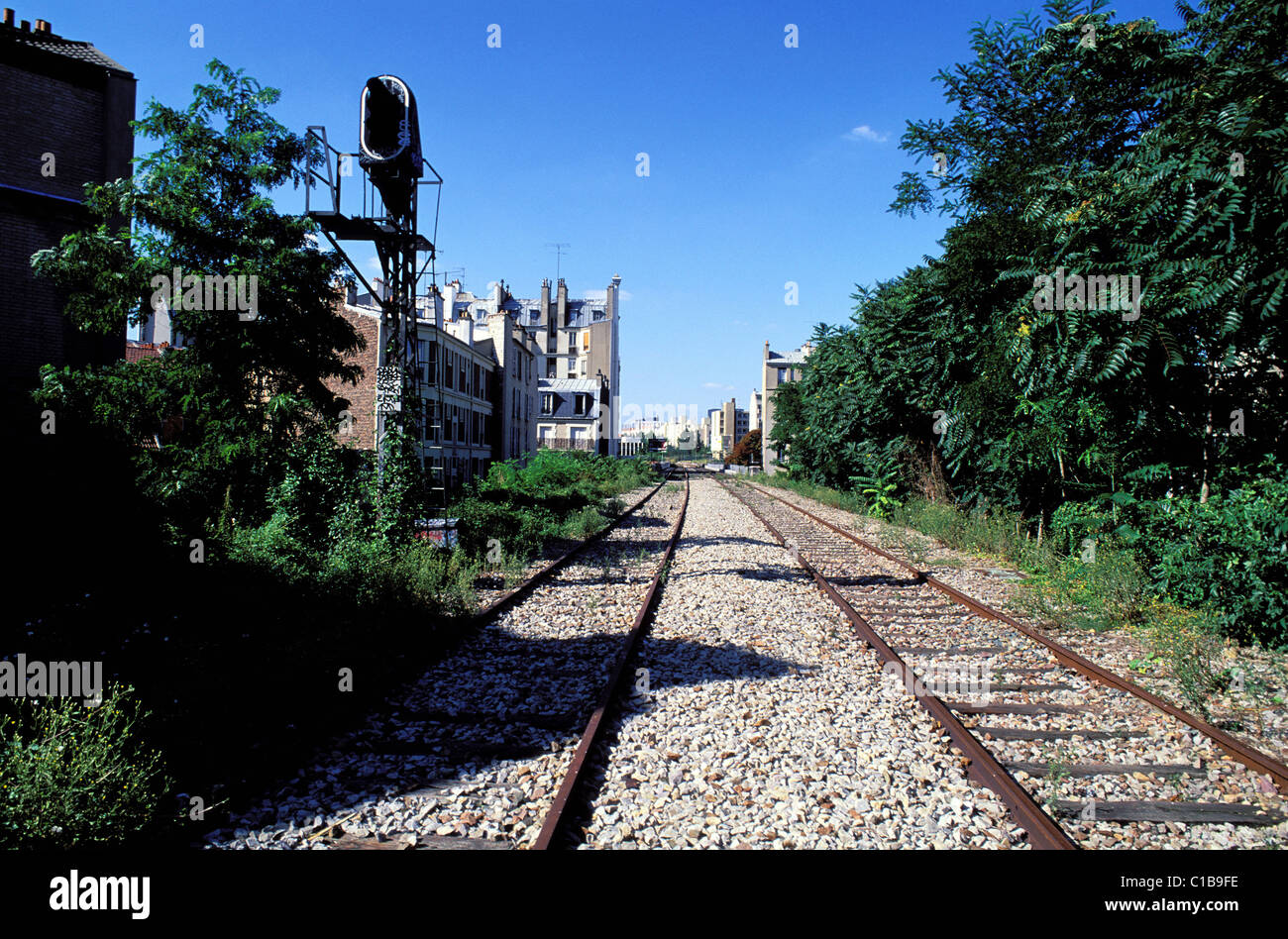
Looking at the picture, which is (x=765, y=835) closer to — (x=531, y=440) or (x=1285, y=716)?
(x=1285, y=716)

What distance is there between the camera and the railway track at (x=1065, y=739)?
13.3ft

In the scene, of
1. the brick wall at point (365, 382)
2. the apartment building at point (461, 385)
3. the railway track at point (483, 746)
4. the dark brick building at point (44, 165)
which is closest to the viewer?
the railway track at point (483, 746)

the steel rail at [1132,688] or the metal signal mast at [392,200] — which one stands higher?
the metal signal mast at [392,200]

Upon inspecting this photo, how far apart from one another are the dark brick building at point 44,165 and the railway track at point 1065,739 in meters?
18.4

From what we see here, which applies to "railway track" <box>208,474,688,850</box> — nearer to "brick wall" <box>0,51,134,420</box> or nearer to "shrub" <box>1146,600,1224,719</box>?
"shrub" <box>1146,600,1224,719</box>

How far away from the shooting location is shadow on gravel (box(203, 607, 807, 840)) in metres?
4.30

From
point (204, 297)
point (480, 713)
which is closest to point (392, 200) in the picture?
point (204, 297)

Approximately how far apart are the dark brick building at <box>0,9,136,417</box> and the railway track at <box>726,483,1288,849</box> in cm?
1838

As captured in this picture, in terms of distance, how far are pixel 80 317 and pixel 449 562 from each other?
802cm

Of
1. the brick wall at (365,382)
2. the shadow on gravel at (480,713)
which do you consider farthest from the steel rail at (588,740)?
the brick wall at (365,382)

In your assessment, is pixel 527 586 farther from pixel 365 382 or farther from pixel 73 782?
pixel 365 382

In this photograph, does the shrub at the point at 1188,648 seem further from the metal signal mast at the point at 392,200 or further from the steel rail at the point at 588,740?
the metal signal mast at the point at 392,200

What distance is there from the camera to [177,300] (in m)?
11.5

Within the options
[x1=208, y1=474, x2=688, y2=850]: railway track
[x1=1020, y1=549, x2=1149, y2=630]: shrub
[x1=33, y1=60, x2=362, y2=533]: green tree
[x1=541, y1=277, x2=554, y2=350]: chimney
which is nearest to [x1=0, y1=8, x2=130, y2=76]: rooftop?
[x1=33, y1=60, x2=362, y2=533]: green tree
